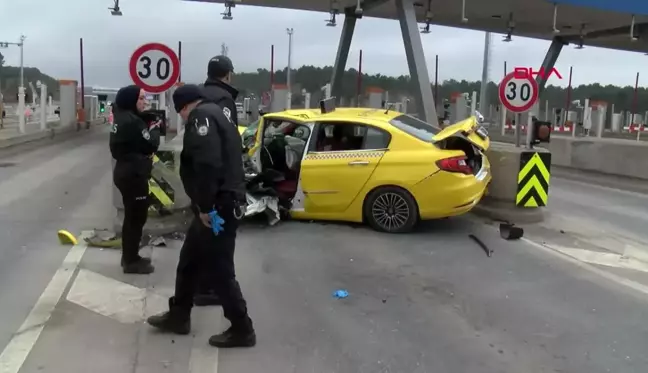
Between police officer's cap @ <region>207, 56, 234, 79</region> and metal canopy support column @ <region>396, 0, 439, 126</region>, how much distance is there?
1290 cm

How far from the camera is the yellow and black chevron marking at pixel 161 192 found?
8.15m

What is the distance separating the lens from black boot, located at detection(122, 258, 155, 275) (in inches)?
259

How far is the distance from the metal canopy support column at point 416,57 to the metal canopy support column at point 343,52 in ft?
11.2

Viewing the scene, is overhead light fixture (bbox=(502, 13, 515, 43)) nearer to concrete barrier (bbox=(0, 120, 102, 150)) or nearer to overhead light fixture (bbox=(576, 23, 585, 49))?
overhead light fixture (bbox=(576, 23, 585, 49))

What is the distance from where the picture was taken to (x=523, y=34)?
25844 millimetres

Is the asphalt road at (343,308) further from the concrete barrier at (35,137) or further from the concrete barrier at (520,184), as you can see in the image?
the concrete barrier at (35,137)

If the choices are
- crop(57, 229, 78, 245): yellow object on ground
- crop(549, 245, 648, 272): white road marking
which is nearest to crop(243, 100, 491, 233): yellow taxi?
crop(549, 245, 648, 272): white road marking

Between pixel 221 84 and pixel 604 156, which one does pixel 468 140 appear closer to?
pixel 221 84

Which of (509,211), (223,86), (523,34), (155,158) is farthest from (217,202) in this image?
(523,34)

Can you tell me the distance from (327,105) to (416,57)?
30.0 feet

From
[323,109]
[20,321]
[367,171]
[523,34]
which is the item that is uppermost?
[523,34]

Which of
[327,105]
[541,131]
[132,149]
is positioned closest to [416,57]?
[541,131]

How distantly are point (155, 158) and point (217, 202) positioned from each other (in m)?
3.63

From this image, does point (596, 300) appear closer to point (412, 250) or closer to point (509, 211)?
point (412, 250)
